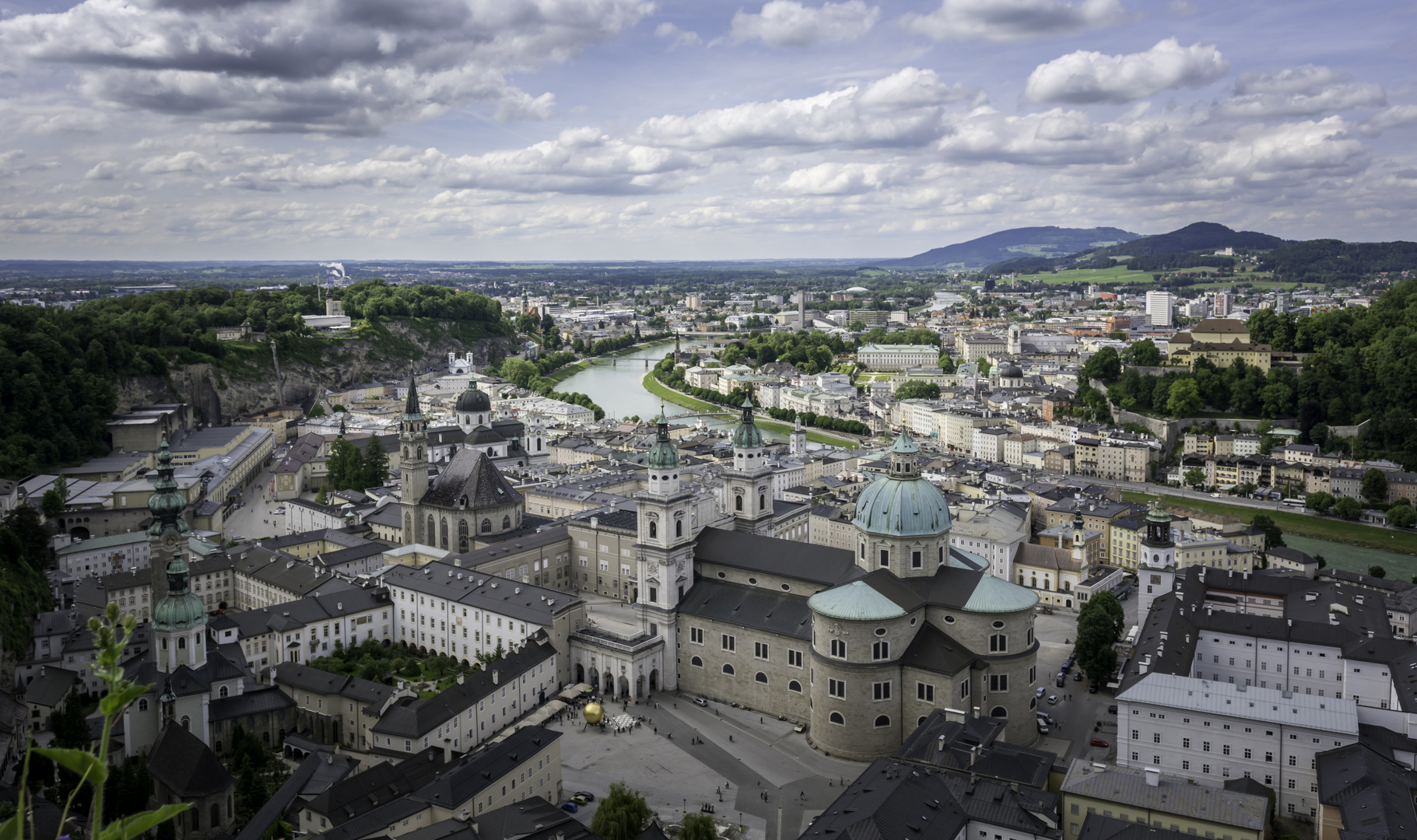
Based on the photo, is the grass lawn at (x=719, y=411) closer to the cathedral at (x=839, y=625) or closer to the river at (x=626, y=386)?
the river at (x=626, y=386)

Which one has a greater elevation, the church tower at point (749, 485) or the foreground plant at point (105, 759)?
the foreground plant at point (105, 759)

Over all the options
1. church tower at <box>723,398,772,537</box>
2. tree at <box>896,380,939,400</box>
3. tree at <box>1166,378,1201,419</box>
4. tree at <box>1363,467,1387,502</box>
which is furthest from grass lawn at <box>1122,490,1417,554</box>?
tree at <box>896,380,939,400</box>

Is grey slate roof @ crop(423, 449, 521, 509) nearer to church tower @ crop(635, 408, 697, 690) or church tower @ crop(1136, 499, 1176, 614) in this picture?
church tower @ crop(635, 408, 697, 690)

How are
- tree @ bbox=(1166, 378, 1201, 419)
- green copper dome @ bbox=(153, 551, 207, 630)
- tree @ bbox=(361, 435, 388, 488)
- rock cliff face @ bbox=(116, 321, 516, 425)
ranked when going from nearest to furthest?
1. green copper dome @ bbox=(153, 551, 207, 630)
2. tree @ bbox=(361, 435, 388, 488)
3. rock cliff face @ bbox=(116, 321, 516, 425)
4. tree @ bbox=(1166, 378, 1201, 419)

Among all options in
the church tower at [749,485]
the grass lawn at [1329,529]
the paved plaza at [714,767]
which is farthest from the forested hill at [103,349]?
the grass lawn at [1329,529]

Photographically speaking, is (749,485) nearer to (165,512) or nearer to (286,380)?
(165,512)

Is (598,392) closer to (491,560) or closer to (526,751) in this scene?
(491,560)
